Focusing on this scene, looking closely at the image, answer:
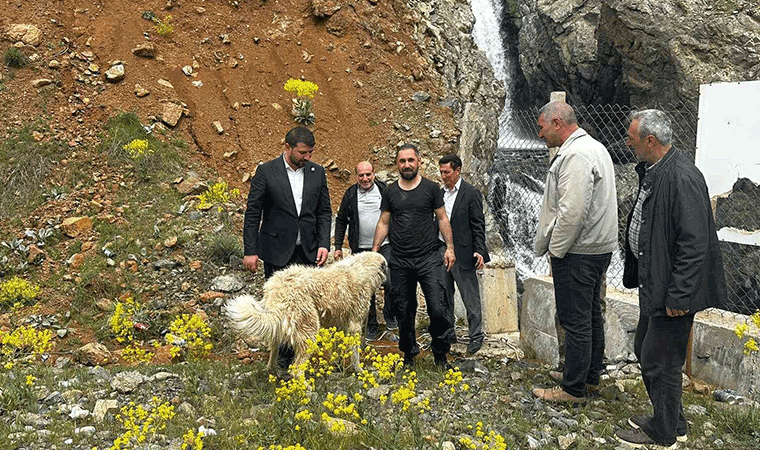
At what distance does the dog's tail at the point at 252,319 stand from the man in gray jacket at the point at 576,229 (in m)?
2.18

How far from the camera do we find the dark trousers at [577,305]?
15.1ft

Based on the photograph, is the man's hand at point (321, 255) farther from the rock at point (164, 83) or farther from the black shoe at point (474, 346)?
the rock at point (164, 83)

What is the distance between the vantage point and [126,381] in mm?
4777

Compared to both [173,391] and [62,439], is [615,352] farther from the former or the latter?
[62,439]

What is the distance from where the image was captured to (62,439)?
388 cm

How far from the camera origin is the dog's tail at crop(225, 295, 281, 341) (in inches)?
176

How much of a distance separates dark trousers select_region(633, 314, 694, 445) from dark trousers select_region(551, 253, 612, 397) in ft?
1.84

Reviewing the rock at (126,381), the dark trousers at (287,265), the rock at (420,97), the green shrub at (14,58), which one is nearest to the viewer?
the rock at (126,381)

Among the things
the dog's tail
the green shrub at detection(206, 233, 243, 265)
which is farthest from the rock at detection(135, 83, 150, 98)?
the dog's tail

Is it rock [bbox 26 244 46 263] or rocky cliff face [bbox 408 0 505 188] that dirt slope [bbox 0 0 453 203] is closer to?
rocky cliff face [bbox 408 0 505 188]

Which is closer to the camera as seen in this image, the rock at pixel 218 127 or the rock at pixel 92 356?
the rock at pixel 92 356

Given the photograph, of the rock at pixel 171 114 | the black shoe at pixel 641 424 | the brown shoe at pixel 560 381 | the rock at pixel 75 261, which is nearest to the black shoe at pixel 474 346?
the brown shoe at pixel 560 381

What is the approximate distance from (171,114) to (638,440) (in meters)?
9.82

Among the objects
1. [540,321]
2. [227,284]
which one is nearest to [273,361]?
[540,321]
